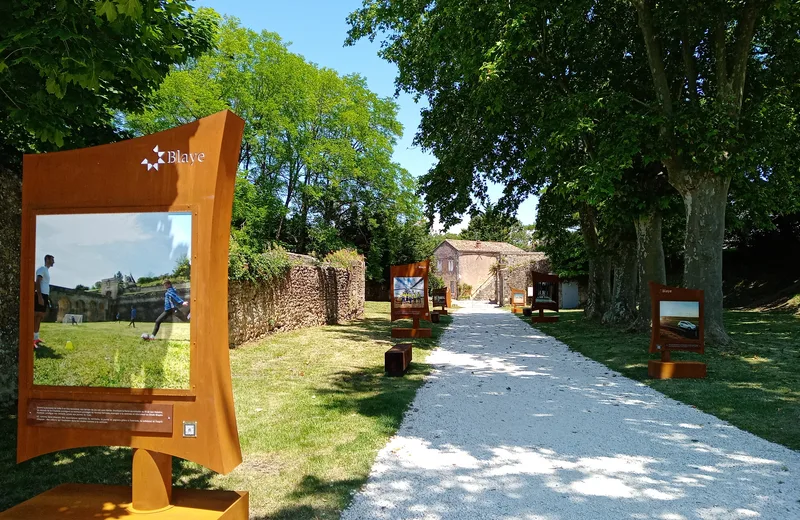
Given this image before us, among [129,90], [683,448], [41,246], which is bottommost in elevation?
[683,448]

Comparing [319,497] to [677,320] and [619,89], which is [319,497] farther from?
[619,89]

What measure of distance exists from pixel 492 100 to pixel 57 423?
12.8 meters

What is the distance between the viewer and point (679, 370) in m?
9.52

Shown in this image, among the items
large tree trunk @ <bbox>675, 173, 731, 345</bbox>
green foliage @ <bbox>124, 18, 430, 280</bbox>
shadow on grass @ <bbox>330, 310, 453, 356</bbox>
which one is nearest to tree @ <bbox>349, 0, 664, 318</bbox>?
large tree trunk @ <bbox>675, 173, 731, 345</bbox>

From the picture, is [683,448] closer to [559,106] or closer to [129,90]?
[129,90]

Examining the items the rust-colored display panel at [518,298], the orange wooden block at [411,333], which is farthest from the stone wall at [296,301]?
the rust-colored display panel at [518,298]

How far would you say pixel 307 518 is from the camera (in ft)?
12.5

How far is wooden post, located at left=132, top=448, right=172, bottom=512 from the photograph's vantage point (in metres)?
3.22

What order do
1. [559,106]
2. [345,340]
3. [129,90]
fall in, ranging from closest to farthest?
1. [129,90]
2. [559,106]
3. [345,340]

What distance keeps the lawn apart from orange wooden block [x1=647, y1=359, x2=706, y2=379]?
4234mm

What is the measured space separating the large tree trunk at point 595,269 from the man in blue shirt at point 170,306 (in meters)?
19.5

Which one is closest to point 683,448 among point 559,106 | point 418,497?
point 418,497

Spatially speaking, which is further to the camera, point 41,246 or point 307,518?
point 307,518

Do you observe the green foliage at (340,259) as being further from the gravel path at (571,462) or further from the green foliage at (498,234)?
the green foliage at (498,234)
